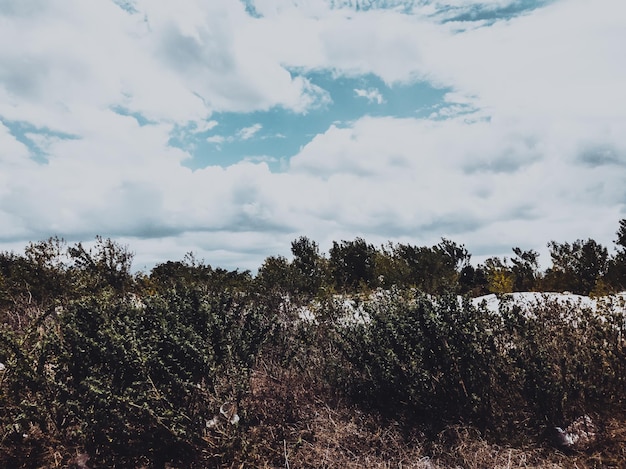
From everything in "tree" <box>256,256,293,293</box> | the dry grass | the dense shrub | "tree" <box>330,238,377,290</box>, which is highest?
"tree" <box>330,238,377,290</box>

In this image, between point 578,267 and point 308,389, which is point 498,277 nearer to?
point 578,267

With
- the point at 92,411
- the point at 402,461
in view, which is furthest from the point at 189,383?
the point at 402,461

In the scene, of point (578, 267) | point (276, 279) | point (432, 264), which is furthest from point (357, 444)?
point (578, 267)

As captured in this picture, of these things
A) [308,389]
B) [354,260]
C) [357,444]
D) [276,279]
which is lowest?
[357,444]

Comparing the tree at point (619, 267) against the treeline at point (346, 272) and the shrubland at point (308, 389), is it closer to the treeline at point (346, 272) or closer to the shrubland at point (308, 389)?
the treeline at point (346, 272)

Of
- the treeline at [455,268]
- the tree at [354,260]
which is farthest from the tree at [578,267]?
the tree at [354,260]

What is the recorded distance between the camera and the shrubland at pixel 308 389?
14.4 feet

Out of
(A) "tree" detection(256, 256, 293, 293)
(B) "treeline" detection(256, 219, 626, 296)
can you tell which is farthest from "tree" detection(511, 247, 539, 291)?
(A) "tree" detection(256, 256, 293, 293)

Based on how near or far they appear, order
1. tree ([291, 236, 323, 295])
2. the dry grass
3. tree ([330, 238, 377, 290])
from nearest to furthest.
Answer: the dry grass, tree ([291, 236, 323, 295]), tree ([330, 238, 377, 290])

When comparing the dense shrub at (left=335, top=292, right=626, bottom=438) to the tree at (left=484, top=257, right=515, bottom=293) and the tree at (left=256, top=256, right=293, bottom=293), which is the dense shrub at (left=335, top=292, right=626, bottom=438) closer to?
the tree at (left=256, top=256, right=293, bottom=293)

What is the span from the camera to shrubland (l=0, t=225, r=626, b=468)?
14.4ft

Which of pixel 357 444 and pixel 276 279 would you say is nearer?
pixel 357 444

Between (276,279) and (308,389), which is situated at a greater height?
(276,279)

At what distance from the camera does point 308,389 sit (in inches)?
203
